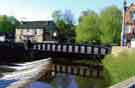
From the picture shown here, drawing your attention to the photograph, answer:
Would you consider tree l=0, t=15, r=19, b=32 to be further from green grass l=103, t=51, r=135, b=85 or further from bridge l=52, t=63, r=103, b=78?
green grass l=103, t=51, r=135, b=85

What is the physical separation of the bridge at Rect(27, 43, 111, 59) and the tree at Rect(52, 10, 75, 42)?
4179 centimetres

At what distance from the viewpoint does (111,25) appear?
233 feet

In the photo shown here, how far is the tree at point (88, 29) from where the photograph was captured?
245 ft

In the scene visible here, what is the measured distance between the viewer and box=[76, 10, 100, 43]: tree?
74.7m

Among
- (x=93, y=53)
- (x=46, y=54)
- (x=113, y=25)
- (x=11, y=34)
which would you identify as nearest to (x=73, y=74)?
(x=93, y=53)

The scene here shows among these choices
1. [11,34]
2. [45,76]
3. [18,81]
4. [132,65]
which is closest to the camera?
[132,65]

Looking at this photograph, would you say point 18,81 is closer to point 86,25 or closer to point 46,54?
point 46,54

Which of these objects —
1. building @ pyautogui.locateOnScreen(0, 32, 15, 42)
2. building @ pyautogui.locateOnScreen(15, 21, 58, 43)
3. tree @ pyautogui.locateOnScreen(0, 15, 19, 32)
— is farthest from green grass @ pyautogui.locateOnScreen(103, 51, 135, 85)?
tree @ pyautogui.locateOnScreen(0, 15, 19, 32)

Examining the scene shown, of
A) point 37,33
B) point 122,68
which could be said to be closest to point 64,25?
point 37,33

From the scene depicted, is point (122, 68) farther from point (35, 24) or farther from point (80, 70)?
point (35, 24)

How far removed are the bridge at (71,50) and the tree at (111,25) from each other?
21.4 meters

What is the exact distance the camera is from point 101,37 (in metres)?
72.2

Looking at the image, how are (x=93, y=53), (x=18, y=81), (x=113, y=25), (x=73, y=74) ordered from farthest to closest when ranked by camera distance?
(x=113, y=25), (x=93, y=53), (x=73, y=74), (x=18, y=81)

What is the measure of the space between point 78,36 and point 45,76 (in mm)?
44929
